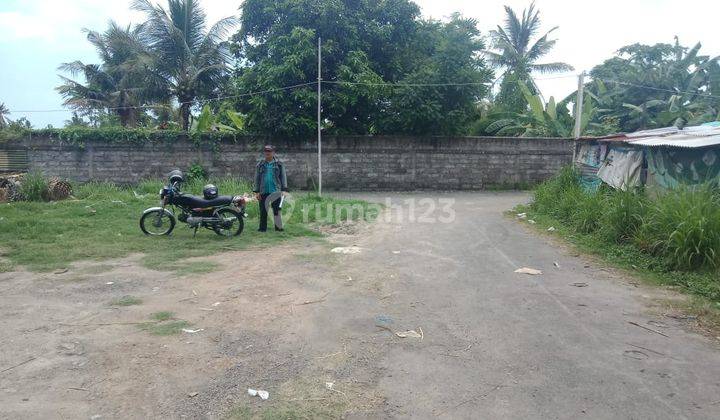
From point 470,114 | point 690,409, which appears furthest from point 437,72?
point 690,409

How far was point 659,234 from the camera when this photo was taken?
6711 mm

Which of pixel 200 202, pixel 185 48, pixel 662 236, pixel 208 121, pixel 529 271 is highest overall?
pixel 185 48

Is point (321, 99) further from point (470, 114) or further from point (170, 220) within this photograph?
point (170, 220)

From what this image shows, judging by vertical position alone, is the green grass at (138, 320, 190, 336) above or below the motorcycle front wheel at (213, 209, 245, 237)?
below

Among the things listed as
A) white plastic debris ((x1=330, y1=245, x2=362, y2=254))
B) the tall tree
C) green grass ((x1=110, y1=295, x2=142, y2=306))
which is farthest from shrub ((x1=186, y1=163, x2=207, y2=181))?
the tall tree

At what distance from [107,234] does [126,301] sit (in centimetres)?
391

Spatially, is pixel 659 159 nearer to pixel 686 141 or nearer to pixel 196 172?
pixel 686 141

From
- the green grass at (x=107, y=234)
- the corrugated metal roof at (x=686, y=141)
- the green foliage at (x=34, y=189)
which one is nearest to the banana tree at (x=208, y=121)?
the green grass at (x=107, y=234)

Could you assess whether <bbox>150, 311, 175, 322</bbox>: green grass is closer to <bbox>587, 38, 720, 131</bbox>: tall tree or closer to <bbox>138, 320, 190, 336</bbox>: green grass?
<bbox>138, 320, 190, 336</bbox>: green grass

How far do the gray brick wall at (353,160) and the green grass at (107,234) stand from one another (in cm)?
355

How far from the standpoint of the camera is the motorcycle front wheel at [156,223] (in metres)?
8.51

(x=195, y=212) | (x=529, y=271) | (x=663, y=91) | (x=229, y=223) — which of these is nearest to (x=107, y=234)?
(x=195, y=212)

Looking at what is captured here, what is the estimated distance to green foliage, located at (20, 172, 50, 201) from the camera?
38.8 feet

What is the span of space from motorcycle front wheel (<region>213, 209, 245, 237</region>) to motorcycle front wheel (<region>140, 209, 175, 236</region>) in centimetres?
85
